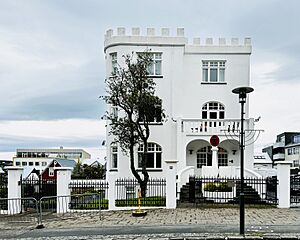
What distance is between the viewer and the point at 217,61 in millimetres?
31750

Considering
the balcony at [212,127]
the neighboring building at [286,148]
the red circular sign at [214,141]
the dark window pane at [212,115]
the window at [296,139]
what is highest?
the dark window pane at [212,115]

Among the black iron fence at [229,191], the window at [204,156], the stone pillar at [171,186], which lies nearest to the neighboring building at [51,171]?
the stone pillar at [171,186]

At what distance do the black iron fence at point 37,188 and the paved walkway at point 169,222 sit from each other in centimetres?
369

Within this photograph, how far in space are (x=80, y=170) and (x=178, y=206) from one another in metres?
33.4

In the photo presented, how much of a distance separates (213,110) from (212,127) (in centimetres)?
300

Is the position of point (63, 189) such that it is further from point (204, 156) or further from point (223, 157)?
point (223, 157)

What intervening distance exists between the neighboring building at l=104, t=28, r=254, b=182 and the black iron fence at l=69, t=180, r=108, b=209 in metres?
8.67

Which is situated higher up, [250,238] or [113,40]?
[113,40]

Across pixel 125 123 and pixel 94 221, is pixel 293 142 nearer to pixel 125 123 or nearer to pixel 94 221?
pixel 125 123

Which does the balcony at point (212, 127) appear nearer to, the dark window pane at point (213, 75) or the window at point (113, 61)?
the dark window pane at point (213, 75)

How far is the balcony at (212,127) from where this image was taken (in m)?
28.6

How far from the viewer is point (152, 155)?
30.3m

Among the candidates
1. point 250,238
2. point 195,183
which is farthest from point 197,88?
point 250,238

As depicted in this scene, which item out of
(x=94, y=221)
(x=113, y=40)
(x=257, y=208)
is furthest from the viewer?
(x=113, y=40)
